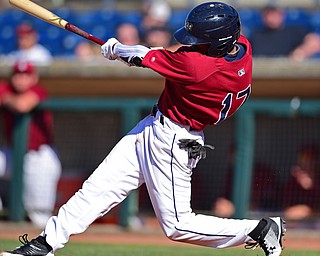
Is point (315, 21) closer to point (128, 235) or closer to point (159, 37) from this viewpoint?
point (159, 37)

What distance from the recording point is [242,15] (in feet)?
35.1

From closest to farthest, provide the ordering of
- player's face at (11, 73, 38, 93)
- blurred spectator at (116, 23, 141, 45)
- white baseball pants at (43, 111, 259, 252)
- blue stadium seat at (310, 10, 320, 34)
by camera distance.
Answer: white baseball pants at (43, 111, 259, 252) → player's face at (11, 73, 38, 93) → blurred spectator at (116, 23, 141, 45) → blue stadium seat at (310, 10, 320, 34)

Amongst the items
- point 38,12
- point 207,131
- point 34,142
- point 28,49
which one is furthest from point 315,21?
point 38,12

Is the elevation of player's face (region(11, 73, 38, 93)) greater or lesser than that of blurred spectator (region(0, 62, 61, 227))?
greater

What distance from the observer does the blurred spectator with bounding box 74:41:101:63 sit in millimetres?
9767

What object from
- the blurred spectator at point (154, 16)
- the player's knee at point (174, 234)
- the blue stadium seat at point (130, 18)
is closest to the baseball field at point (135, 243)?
the player's knee at point (174, 234)

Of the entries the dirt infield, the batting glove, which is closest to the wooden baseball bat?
the batting glove

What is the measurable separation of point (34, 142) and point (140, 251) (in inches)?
102

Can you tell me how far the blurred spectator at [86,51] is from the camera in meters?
9.77

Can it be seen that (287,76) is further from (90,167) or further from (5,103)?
(5,103)

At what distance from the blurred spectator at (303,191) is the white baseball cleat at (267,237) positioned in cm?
365

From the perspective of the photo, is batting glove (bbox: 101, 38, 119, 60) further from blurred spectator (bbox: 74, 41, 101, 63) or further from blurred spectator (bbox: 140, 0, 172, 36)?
blurred spectator (bbox: 140, 0, 172, 36)

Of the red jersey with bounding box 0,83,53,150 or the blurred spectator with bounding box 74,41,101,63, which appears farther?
the blurred spectator with bounding box 74,41,101,63

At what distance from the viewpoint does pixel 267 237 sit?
4.99 m
